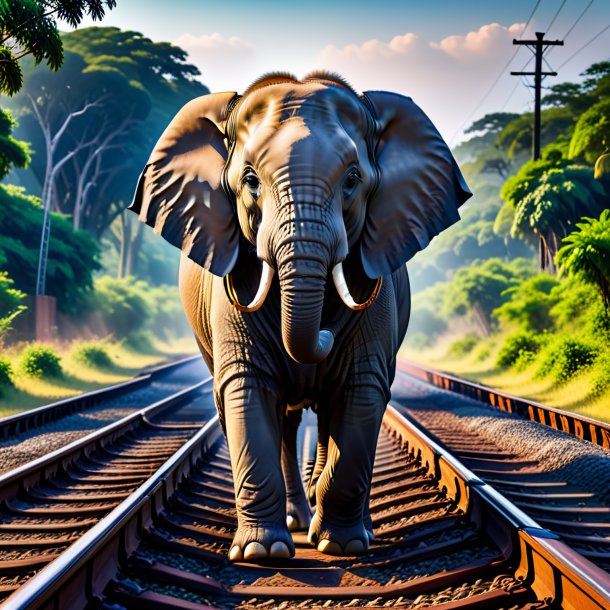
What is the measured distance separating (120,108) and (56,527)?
3469 cm

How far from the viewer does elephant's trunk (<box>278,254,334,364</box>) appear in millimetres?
4508

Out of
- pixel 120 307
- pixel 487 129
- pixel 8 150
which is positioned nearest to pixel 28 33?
pixel 8 150

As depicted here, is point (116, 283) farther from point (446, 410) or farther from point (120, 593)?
point (120, 593)

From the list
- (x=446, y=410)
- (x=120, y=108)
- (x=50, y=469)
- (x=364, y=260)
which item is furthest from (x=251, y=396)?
(x=120, y=108)

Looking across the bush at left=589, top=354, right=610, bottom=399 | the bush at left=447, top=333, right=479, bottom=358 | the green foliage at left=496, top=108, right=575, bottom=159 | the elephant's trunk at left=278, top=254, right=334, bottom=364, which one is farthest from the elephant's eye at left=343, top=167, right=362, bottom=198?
the green foliage at left=496, top=108, right=575, bottom=159

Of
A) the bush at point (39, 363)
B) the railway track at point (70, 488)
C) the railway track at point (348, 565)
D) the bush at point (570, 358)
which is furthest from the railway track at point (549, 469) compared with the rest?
the bush at point (39, 363)

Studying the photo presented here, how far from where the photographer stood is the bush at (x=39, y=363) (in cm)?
1962

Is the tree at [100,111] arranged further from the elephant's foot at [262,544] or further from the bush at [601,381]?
the elephant's foot at [262,544]

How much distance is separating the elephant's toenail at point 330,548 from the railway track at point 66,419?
431 cm

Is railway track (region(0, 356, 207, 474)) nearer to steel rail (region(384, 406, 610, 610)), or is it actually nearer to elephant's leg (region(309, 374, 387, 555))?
elephant's leg (region(309, 374, 387, 555))

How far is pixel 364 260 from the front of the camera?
5199 mm

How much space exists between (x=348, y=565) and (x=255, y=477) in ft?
2.45

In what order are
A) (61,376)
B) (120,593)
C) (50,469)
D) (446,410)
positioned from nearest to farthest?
1. (120,593)
2. (50,469)
3. (446,410)
4. (61,376)

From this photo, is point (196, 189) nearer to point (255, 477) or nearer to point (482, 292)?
point (255, 477)
